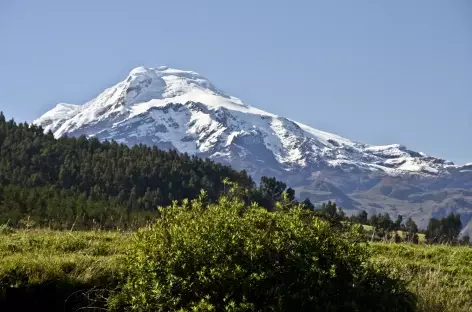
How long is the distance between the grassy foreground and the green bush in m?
0.66

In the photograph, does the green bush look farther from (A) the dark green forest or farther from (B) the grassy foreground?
(A) the dark green forest

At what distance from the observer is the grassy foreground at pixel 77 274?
9516mm

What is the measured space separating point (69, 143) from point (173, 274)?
17884cm

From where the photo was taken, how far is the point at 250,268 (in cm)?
895

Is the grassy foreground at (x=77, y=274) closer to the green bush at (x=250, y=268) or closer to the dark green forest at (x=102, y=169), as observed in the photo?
the green bush at (x=250, y=268)

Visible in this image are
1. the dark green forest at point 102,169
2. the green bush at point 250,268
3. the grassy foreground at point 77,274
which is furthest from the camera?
the dark green forest at point 102,169

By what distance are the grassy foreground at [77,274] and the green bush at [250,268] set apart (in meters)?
0.66

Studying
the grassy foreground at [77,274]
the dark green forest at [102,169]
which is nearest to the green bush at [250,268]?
the grassy foreground at [77,274]

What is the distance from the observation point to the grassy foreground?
9.52 m

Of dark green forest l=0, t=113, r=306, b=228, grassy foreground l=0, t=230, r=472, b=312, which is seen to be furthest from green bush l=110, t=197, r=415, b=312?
dark green forest l=0, t=113, r=306, b=228

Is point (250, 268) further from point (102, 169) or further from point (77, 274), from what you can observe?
point (102, 169)

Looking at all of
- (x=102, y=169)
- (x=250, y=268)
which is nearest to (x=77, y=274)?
(x=250, y=268)

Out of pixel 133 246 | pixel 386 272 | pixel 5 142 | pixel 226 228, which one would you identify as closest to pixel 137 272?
pixel 133 246

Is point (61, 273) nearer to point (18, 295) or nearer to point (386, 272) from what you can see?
point (18, 295)
